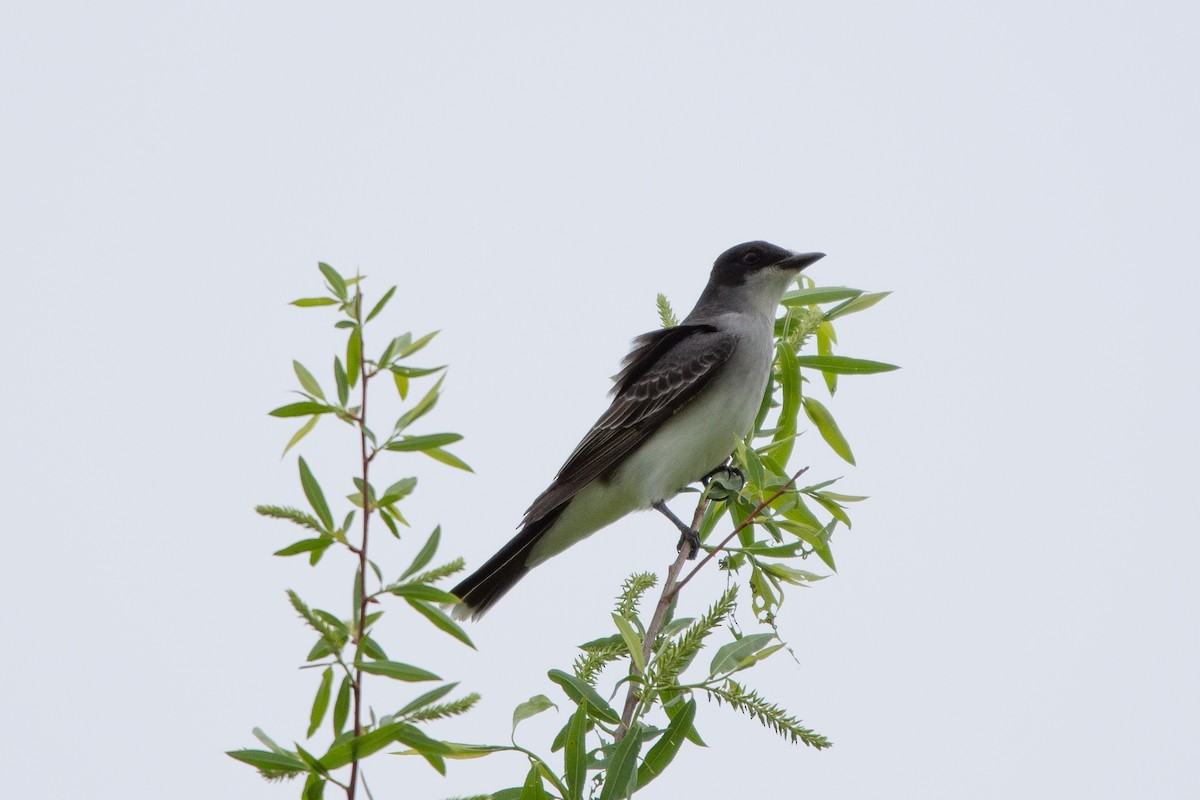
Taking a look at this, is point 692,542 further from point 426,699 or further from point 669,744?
point 426,699

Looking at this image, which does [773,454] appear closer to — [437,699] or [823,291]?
[823,291]

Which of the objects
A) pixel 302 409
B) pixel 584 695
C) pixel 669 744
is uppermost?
pixel 302 409

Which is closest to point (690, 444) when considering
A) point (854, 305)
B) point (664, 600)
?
point (854, 305)

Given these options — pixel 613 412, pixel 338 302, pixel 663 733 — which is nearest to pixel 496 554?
pixel 613 412

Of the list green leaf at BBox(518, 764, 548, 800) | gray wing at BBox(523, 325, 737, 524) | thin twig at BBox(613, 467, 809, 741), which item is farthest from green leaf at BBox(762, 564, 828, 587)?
gray wing at BBox(523, 325, 737, 524)

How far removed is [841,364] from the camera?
15.5 feet

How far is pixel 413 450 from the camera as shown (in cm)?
242

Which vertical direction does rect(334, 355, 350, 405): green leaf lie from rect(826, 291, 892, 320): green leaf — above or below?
below

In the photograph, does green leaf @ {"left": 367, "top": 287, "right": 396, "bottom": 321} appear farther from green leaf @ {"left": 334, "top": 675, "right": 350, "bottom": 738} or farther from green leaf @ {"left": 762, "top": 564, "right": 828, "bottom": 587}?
green leaf @ {"left": 762, "top": 564, "right": 828, "bottom": 587}

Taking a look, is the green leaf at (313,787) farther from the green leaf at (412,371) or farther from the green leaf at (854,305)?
the green leaf at (854,305)

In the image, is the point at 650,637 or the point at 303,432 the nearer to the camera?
A: the point at 303,432

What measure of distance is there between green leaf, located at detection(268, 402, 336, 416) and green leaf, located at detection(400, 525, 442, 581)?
0.36 meters

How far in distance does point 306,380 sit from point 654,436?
14.7 ft

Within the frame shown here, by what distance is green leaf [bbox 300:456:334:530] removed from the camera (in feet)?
7.39
